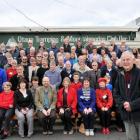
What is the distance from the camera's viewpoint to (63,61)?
10.5m

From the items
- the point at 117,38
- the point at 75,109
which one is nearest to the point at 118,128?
the point at 75,109

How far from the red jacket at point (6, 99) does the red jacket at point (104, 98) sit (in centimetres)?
212

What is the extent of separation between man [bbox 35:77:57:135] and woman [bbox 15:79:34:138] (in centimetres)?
19

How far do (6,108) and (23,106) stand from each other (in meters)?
0.42

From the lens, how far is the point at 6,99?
9.07 metres

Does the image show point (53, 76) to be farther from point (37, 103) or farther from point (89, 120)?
point (89, 120)

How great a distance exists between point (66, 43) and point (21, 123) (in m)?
4.30

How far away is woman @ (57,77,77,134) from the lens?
8.84m

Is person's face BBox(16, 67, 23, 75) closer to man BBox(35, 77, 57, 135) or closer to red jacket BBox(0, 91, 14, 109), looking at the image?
red jacket BBox(0, 91, 14, 109)

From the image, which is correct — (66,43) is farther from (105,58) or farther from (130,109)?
(130,109)

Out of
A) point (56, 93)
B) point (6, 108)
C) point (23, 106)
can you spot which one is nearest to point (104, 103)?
point (56, 93)

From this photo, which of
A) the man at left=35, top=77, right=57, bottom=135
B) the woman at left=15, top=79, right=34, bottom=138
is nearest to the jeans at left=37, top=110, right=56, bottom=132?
the man at left=35, top=77, right=57, bottom=135

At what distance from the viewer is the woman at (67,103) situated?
8.84 meters

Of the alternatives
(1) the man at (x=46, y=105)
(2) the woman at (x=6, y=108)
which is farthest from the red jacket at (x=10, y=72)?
(1) the man at (x=46, y=105)
